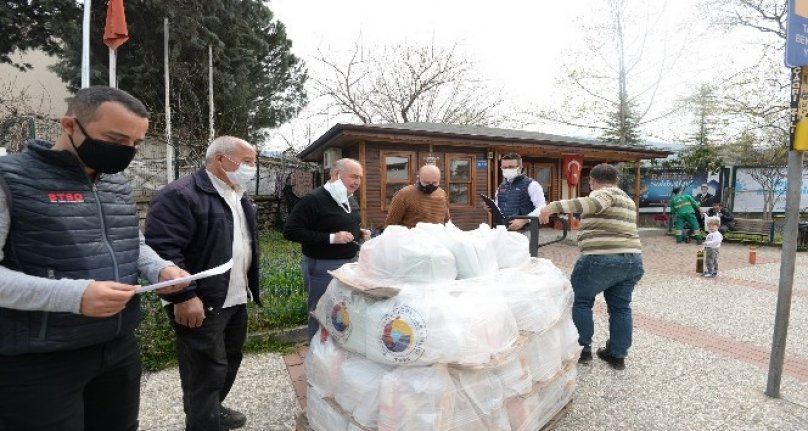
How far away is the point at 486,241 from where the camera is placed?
107 inches

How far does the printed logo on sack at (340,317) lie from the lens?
7.64ft

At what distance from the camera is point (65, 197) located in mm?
1492

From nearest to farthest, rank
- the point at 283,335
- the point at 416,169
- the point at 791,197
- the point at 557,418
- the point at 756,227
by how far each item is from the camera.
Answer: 1. the point at 557,418
2. the point at 791,197
3. the point at 283,335
4. the point at 416,169
5. the point at 756,227

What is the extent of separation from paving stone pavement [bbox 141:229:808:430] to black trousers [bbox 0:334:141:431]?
120cm

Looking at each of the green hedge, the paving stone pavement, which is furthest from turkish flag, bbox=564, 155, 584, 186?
the green hedge

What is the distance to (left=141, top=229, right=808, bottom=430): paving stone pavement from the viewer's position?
2.91 meters

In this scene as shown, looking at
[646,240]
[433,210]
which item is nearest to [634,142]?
[646,240]

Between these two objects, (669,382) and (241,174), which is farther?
(669,382)

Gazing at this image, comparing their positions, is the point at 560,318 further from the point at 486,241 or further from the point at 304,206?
the point at 304,206

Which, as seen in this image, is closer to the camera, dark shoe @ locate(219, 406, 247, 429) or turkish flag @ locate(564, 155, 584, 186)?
dark shoe @ locate(219, 406, 247, 429)

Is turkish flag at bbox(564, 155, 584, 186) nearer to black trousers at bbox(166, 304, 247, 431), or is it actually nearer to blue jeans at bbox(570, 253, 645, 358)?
blue jeans at bbox(570, 253, 645, 358)

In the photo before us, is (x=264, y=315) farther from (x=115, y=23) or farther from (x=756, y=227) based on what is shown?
(x=756, y=227)

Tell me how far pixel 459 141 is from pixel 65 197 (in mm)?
10227

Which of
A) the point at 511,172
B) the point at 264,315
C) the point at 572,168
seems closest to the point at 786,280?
the point at 511,172
